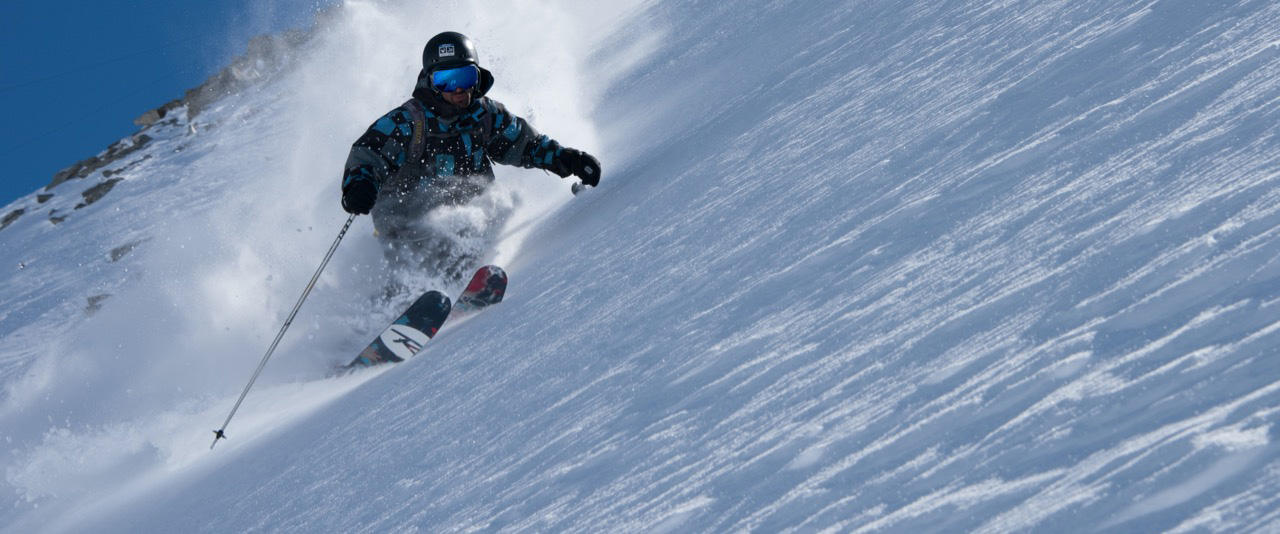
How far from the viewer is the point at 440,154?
516 centimetres

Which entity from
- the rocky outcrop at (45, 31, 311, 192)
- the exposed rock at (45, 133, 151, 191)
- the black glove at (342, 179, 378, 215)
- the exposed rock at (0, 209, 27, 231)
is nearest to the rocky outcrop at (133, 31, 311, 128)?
the rocky outcrop at (45, 31, 311, 192)

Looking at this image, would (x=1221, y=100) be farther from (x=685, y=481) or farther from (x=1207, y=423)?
(x=685, y=481)

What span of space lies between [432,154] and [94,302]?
9.61m

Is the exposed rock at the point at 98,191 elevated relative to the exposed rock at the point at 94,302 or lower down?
elevated

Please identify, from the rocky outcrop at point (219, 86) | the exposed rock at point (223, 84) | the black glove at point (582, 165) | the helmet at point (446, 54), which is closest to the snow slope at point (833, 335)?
the black glove at point (582, 165)

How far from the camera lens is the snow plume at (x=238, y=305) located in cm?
478

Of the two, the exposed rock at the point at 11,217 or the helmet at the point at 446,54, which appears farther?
the exposed rock at the point at 11,217

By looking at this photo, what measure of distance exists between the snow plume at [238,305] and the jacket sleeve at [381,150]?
1.28 feet

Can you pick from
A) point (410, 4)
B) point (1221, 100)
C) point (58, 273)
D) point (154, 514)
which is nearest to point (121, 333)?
point (154, 514)

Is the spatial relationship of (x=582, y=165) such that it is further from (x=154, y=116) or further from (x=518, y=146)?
(x=154, y=116)

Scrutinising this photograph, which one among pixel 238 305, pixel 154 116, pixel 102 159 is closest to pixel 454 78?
pixel 238 305

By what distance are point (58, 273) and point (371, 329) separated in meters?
12.5

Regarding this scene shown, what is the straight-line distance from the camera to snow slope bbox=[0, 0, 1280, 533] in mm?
1441

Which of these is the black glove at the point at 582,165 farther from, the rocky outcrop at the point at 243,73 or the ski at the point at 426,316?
the rocky outcrop at the point at 243,73
